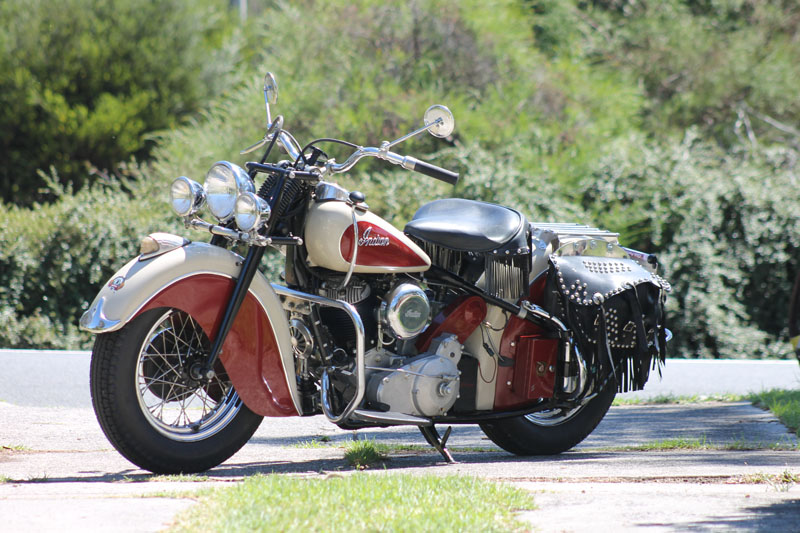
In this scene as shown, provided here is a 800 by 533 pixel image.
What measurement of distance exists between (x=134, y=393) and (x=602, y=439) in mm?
2932

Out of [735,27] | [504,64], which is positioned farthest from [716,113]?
[504,64]

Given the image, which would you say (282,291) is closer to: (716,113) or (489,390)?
(489,390)

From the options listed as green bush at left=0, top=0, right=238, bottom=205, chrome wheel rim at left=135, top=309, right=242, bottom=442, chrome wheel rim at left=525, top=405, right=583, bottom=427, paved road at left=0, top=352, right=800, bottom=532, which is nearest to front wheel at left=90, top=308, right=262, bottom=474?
chrome wheel rim at left=135, top=309, right=242, bottom=442

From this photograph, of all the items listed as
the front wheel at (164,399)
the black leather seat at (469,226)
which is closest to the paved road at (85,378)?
the front wheel at (164,399)

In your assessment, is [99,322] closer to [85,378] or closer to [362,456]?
[362,456]

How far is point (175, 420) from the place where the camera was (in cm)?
458

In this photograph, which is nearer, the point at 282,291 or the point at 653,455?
the point at 282,291

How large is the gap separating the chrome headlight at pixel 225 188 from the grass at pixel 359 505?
1.16 m

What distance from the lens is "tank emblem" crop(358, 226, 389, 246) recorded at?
4.77 m

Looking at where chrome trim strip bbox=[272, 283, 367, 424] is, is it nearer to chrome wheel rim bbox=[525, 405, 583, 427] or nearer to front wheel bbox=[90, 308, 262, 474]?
front wheel bbox=[90, 308, 262, 474]

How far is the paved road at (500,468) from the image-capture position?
3506 millimetres

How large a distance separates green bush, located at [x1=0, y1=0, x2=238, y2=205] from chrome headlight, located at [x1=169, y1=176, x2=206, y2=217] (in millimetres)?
10806

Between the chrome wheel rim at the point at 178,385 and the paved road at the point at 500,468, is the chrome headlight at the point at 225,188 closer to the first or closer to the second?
the chrome wheel rim at the point at 178,385

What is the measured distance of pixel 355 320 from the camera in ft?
15.3
